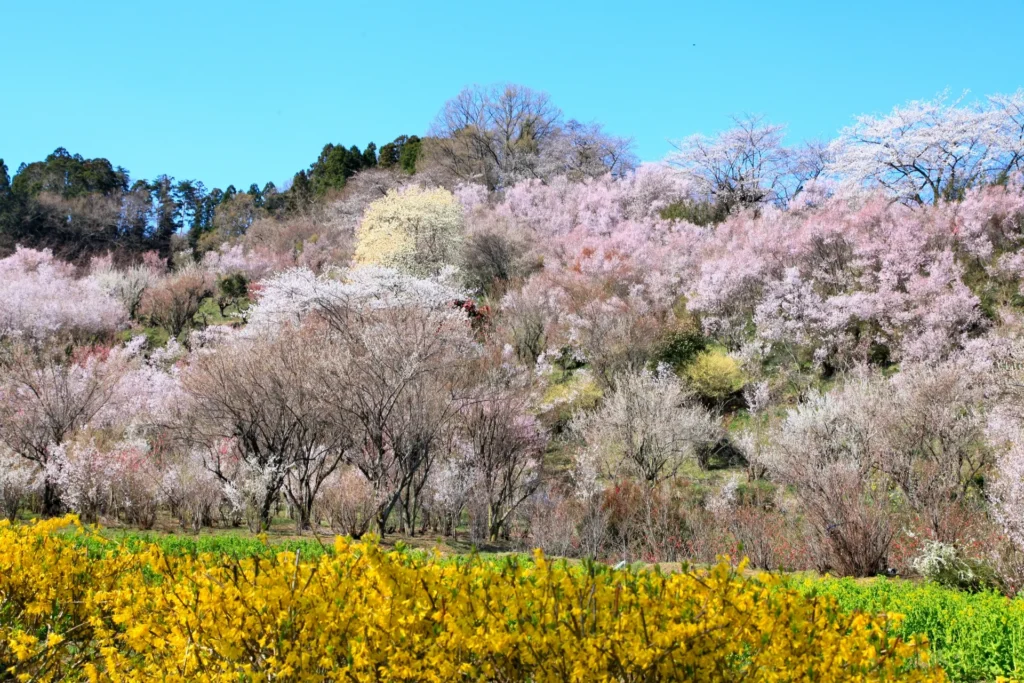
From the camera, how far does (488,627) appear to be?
9.29ft

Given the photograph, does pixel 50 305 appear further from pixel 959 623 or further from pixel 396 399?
pixel 959 623

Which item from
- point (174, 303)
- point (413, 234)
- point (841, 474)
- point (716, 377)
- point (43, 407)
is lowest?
point (841, 474)

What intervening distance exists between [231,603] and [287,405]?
1415 cm

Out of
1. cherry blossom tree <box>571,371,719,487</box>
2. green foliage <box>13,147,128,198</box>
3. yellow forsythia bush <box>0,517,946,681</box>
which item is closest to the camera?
yellow forsythia bush <box>0,517,946,681</box>

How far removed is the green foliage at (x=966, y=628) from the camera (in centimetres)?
556

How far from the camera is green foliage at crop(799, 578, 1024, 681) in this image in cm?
556

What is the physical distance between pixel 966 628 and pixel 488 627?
16.1ft

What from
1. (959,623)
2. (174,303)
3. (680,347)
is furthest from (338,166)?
(959,623)

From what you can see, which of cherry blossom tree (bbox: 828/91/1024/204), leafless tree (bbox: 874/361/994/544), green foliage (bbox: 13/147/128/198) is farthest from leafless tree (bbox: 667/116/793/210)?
green foliage (bbox: 13/147/128/198)

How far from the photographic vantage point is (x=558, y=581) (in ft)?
10.1

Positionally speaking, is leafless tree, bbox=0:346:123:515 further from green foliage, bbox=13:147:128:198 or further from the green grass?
green foliage, bbox=13:147:128:198

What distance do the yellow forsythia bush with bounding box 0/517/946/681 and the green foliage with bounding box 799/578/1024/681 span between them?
2.43 metres

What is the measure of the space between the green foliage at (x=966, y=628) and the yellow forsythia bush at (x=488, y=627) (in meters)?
2.43

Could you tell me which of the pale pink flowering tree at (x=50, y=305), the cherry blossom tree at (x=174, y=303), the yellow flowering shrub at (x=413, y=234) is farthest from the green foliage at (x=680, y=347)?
the cherry blossom tree at (x=174, y=303)
